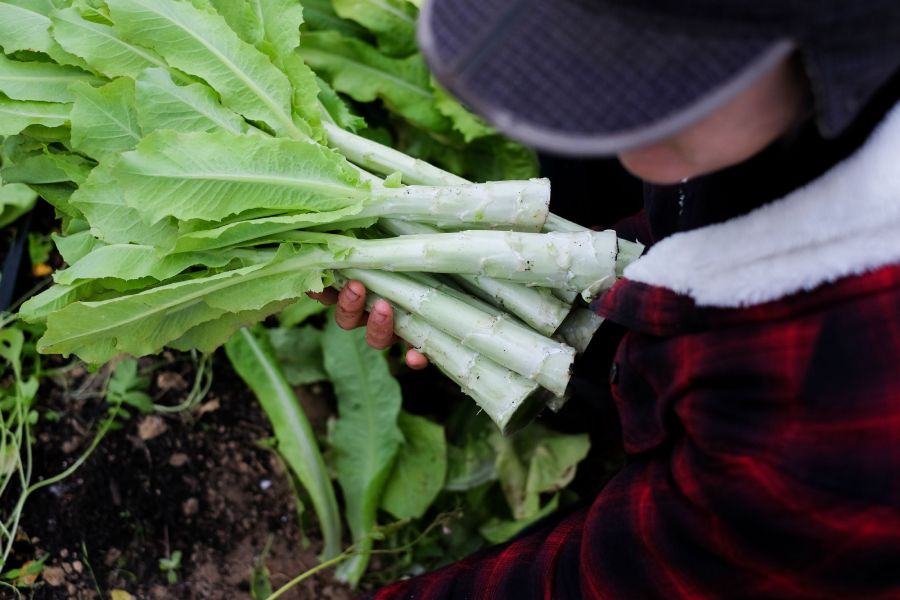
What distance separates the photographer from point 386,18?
188 centimetres

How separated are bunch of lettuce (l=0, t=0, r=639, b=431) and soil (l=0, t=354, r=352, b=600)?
542mm

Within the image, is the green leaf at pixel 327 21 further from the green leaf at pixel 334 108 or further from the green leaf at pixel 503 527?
the green leaf at pixel 503 527

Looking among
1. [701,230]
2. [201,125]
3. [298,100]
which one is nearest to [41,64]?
[201,125]

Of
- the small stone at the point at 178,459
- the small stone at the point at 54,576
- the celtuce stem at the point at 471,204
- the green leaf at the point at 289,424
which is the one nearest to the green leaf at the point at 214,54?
the celtuce stem at the point at 471,204

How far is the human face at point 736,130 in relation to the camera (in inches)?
27.9

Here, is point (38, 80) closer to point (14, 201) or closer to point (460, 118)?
point (14, 201)

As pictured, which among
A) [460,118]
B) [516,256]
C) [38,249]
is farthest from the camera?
[38,249]

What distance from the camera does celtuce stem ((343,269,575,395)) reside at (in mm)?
1320

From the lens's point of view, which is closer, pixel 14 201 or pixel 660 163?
pixel 660 163

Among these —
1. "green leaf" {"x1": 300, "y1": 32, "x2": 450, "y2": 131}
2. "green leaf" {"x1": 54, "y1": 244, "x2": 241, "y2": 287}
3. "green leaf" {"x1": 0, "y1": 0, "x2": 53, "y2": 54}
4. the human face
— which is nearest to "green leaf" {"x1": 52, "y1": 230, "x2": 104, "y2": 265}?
"green leaf" {"x1": 54, "y1": 244, "x2": 241, "y2": 287}

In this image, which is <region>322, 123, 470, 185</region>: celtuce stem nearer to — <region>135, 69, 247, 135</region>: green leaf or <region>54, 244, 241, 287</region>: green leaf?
<region>135, 69, 247, 135</region>: green leaf

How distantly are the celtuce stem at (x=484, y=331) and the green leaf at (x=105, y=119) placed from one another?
429mm

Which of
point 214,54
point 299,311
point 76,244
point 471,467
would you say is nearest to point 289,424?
point 299,311

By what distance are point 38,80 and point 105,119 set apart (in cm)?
18
